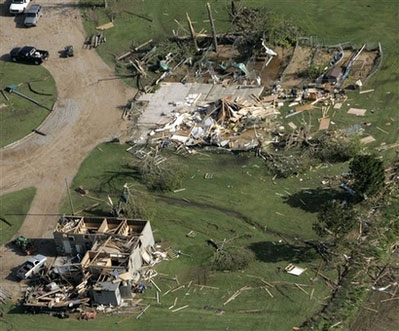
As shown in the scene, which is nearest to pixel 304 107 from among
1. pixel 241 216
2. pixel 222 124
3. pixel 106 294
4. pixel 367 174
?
pixel 222 124

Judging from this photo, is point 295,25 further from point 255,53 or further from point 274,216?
point 274,216

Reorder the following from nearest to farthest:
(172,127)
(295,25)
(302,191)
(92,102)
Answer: (302,191)
(172,127)
(92,102)
(295,25)

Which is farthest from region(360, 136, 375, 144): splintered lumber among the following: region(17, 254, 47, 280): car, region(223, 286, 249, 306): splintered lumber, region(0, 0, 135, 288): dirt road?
region(17, 254, 47, 280): car

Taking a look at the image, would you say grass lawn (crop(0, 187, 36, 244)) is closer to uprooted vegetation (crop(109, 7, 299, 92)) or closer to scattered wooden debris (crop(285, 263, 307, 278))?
uprooted vegetation (crop(109, 7, 299, 92))

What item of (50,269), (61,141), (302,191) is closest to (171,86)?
(61,141)

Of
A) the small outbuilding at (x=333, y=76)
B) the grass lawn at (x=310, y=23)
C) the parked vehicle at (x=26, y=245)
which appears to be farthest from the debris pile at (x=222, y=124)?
the parked vehicle at (x=26, y=245)
